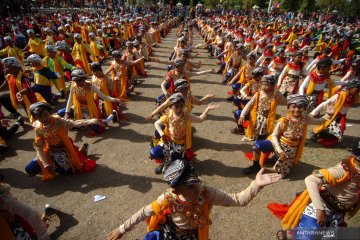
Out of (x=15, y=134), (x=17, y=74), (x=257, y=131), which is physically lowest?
(x=15, y=134)

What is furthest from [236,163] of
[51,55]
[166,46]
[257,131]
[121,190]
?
[166,46]

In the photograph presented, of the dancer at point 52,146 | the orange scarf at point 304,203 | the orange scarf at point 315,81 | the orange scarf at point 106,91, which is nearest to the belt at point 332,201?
the orange scarf at point 304,203

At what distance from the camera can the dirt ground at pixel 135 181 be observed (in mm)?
4055

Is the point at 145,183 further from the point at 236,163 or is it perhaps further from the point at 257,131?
the point at 257,131

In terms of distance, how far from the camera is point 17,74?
21.5 feet

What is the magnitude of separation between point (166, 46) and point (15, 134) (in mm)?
16134

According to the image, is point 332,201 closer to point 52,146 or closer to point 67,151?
point 67,151

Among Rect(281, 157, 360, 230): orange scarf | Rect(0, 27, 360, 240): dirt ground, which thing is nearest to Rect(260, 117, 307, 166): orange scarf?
Rect(0, 27, 360, 240): dirt ground

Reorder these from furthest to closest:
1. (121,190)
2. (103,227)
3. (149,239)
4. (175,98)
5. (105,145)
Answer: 1. (105,145)
2. (121,190)
3. (175,98)
4. (103,227)
5. (149,239)

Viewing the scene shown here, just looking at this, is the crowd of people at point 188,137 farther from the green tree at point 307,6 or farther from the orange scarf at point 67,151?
the green tree at point 307,6

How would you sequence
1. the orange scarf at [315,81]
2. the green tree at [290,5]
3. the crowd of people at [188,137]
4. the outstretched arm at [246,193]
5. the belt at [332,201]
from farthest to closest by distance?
the green tree at [290,5] < the orange scarf at [315,81] < the belt at [332,201] < the crowd of people at [188,137] < the outstretched arm at [246,193]

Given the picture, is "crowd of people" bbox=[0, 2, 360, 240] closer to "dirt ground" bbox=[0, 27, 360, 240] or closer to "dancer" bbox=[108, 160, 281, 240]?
"dancer" bbox=[108, 160, 281, 240]

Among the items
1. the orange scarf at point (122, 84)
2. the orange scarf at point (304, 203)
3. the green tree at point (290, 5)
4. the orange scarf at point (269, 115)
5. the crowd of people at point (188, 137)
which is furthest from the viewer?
the green tree at point (290, 5)

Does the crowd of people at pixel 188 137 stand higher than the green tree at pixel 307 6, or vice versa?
the green tree at pixel 307 6
